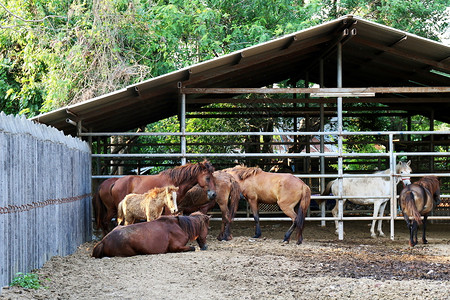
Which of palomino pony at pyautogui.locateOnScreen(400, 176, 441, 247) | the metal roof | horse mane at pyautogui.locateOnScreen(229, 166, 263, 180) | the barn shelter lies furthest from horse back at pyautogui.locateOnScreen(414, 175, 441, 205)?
horse mane at pyautogui.locateOnScreen(229, 166, 263, 180)

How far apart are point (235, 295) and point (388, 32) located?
288 inches

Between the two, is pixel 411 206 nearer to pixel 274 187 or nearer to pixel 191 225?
pixel 274 187

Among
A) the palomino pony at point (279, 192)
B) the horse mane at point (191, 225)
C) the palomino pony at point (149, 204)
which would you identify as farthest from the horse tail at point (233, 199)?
the horse mane at point (191, 225)

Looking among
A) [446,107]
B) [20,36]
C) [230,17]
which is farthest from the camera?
[230,17]

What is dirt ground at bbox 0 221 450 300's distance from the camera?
20.1 feet

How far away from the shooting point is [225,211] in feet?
37.8

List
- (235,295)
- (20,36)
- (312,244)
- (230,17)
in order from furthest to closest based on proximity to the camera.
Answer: (230,17)
(20,36)
(312,244)
(235,295)

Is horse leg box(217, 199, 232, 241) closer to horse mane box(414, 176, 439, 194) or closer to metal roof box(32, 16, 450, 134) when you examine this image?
metal roof box(32, 16, 450, 134)

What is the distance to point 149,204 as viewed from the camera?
32.6ft

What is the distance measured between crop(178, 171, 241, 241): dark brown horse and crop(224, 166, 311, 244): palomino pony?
34 centimetres

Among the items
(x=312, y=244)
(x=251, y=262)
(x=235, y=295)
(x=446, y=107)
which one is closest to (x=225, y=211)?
(x=312, y=244)

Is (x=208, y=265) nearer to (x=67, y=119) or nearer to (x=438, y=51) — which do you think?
(x=67, y=119)

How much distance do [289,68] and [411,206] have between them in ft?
18.8

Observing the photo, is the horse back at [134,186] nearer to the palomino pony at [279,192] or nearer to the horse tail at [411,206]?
the palomino pony at [279,192]
